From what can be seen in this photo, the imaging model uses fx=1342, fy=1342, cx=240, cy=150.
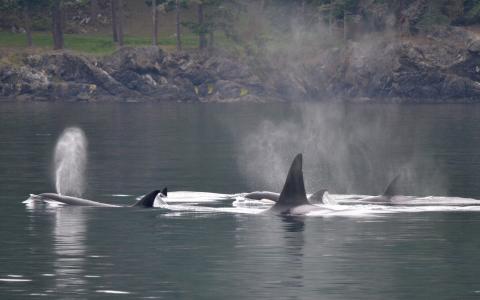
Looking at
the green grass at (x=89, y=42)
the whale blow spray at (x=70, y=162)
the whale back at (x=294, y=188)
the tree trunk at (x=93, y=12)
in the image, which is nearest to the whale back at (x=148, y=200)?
the whale back at (x=294, y=188)

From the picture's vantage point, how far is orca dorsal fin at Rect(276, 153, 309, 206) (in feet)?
141

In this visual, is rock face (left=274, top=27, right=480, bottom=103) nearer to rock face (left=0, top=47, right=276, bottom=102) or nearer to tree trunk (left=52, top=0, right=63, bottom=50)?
rock face (left=0, top=47, right=276, bottom=102)

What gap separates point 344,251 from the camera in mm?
35656

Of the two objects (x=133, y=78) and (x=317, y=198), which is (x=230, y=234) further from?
(x=133, y=78)

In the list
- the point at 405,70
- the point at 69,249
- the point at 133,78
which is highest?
the point at 133,78

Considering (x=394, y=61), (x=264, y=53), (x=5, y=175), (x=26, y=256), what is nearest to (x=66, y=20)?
(x=264, y=53)

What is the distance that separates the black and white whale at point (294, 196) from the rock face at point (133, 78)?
108 m

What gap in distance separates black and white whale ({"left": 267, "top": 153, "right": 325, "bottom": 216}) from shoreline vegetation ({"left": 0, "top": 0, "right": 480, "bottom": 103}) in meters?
108

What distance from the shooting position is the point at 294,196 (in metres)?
43.5

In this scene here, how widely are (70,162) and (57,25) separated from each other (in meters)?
88.3

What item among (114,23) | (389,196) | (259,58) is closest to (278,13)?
(259,58)

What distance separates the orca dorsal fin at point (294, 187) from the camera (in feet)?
141

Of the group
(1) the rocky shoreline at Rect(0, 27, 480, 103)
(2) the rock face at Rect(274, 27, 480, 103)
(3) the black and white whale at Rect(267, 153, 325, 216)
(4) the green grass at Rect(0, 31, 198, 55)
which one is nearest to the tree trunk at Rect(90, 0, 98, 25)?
(4) the green grass at Rect(0, 31, 198, 55)

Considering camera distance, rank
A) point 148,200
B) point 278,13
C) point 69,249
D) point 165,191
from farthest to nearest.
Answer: point 278,13 < point 165,191 < point 148,200 < point 69,249
